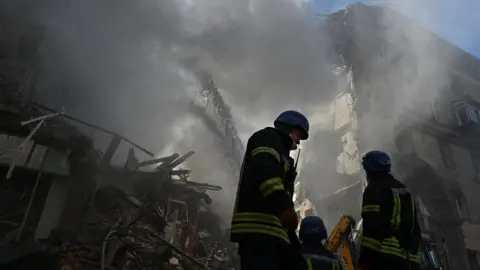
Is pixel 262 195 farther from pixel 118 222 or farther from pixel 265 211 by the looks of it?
pixel 118 222

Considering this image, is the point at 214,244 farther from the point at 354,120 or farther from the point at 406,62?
the point at 406,62

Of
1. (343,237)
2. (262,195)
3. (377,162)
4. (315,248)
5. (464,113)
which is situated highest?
(464,113)

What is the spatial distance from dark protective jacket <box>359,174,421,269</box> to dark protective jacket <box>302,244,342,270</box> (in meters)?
0.27

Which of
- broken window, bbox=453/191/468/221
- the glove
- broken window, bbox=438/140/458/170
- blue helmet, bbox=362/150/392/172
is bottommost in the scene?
the glove

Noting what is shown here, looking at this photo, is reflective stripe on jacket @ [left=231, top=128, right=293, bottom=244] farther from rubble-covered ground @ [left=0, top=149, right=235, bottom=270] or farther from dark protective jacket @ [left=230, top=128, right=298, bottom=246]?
rubble-covered ground @ [left=0, top=149, right=235, bottom=270]

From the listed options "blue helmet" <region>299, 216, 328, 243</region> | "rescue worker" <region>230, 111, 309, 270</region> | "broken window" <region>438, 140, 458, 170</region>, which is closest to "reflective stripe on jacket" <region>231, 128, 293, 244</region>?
"rescue worker" <region>230, 111, 309, 270</region>

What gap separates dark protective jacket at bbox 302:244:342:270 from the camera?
3.35 meters

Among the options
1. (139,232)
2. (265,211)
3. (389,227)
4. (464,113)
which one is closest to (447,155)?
(464,113)

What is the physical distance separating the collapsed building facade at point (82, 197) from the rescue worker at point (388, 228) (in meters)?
3.64

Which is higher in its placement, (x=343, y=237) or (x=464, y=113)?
(x=464, y=113)

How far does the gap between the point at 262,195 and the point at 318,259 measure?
1110 mm

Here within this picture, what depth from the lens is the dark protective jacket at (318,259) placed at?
335 centimetres

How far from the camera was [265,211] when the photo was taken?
2.64 meters

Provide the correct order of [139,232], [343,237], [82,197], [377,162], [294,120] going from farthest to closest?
[82,197]
[139,232]
[343,237]
[377,162]
[294,120]
